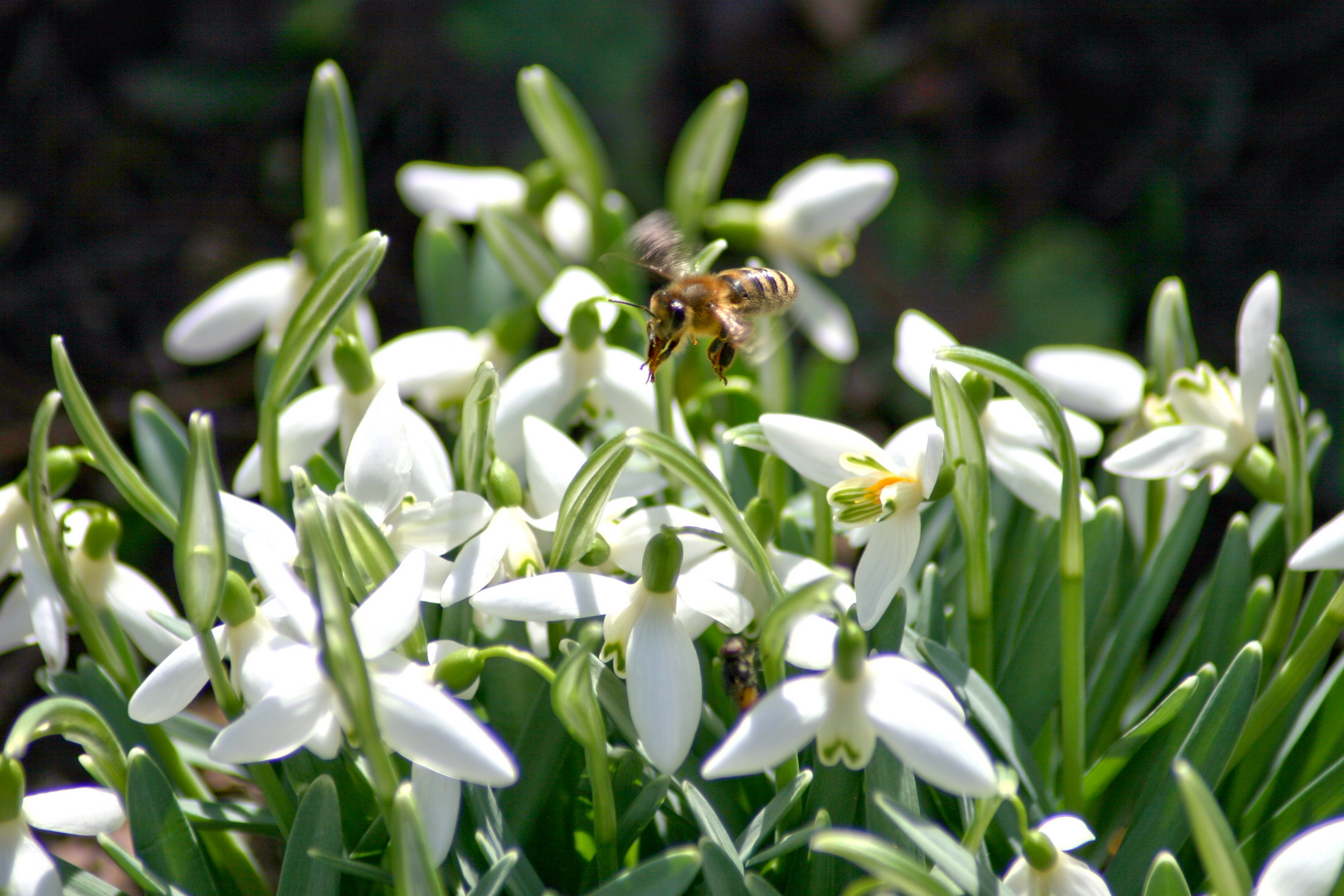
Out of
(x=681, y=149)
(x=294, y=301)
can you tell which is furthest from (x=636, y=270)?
(x=294, y=301)

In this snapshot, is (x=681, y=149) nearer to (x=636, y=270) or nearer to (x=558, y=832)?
(x=636, y=270)

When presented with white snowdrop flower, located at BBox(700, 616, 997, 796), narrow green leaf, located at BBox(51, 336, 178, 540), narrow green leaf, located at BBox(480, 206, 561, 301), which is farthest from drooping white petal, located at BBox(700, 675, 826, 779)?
narrow green leaf, located at BBox(480, 206, 561, 301)

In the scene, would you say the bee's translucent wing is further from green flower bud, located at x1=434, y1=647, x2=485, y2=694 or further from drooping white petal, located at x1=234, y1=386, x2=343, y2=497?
green flower bud, located at x1=434, y1=647, x2=485, y2=694

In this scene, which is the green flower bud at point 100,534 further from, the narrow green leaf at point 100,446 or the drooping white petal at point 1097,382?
the drooping white petal at point 1097,382

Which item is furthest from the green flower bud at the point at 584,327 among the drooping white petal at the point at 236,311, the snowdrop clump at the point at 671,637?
the drooping white petal at the point at 236,311

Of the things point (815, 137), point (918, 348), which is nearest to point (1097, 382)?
point (918, 348)

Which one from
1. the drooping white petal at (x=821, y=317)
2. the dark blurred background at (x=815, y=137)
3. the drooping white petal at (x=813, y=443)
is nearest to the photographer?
the drooping white petal at (x=813, y=443)
